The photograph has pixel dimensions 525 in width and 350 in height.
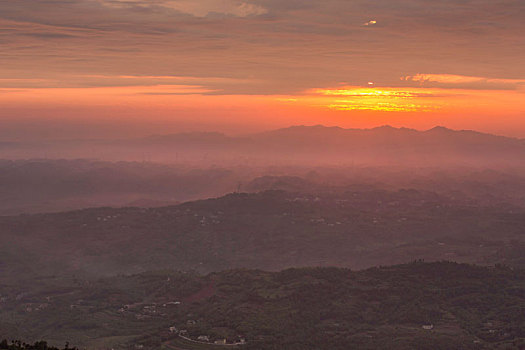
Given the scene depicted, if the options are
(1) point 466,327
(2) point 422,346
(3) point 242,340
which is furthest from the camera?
(1) point 466,327

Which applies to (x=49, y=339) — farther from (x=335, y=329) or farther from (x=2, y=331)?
(x=335, y=329)

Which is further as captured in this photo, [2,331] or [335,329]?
[335,329]

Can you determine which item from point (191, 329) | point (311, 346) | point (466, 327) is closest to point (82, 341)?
point (191, 329)

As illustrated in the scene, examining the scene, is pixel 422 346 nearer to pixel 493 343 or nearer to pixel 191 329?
pixel 493 343

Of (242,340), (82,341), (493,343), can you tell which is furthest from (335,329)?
(82,341)

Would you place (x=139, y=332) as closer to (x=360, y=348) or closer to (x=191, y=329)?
(x=191, y=329)

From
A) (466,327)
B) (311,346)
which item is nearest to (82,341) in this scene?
(311,346)

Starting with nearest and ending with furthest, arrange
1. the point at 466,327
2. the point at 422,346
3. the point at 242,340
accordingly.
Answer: the point at 422,346
the point at 242,340
the point at 466,327

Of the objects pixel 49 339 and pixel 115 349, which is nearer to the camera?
pixel 115 349
